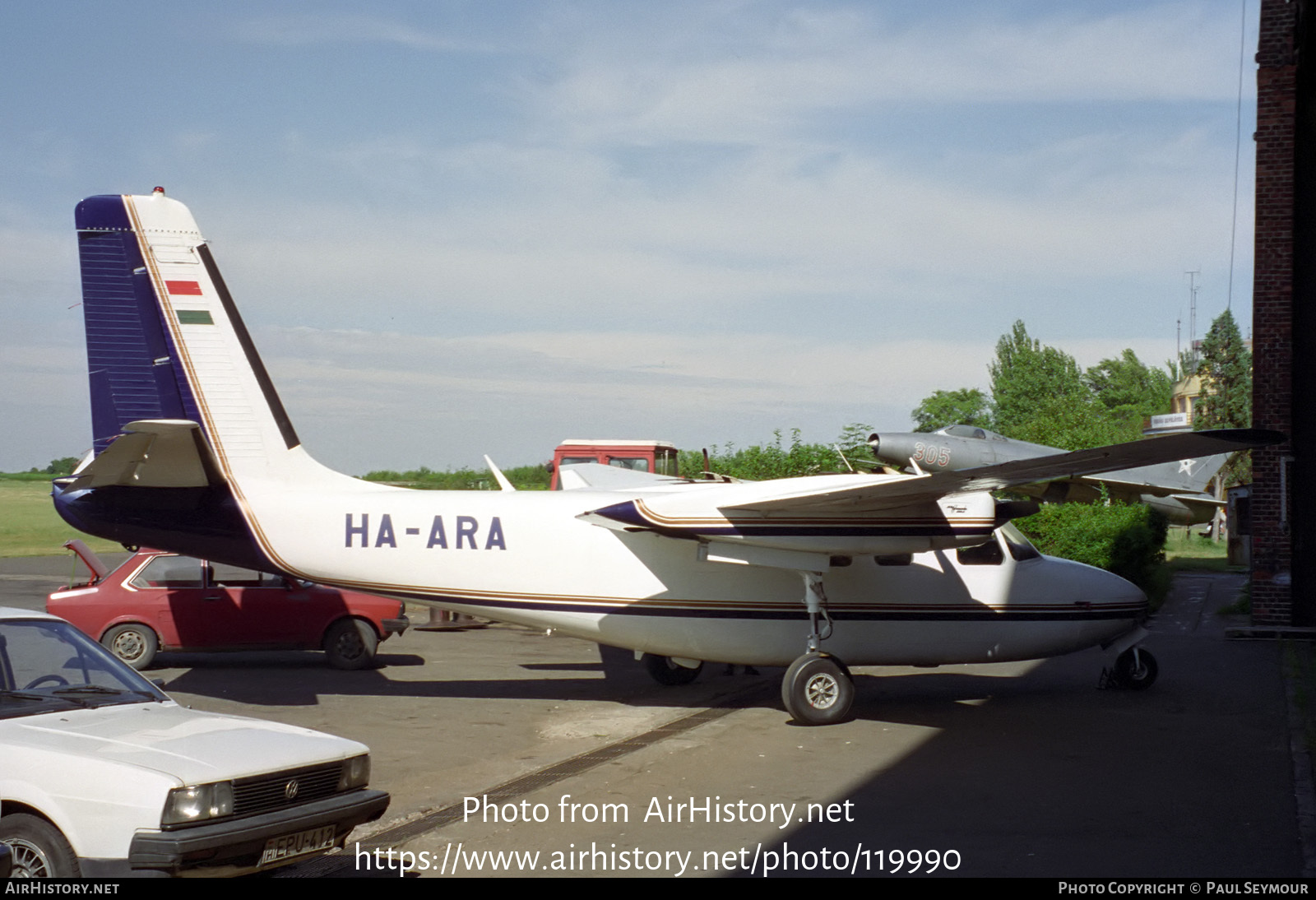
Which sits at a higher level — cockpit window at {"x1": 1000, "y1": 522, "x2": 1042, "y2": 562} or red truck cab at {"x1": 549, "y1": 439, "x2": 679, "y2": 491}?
red truck cab at {"x1": 549, "y1": 439, "x2": 679, "y2": 491}

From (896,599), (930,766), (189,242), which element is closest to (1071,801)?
(930,766)

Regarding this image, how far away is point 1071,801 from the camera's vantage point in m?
8.45

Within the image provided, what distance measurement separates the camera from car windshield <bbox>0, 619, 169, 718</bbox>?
6.20m

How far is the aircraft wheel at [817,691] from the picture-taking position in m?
11.3

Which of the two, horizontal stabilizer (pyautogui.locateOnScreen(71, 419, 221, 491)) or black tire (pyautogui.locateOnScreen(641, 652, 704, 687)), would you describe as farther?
black tire (pyautogui.locateOnScreen(641, 652, 704, 687))

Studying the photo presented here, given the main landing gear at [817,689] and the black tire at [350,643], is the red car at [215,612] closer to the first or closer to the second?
the black tire at [350,643]

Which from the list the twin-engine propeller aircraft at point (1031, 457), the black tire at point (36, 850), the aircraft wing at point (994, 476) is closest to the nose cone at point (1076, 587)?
the aircraft wing at point (994, 476)

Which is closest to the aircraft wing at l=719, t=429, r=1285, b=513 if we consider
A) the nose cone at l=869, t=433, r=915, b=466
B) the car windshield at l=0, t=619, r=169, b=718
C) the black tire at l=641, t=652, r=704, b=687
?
Answer: the black tire at l=641, t=652, r=704, b=687

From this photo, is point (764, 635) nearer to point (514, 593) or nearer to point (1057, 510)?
point (514, 593)

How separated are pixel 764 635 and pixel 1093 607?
405cm

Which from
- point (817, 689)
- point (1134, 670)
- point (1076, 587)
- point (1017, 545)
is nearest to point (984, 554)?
point (1017, 545)

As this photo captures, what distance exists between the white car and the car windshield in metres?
0.01

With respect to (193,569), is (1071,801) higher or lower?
lower

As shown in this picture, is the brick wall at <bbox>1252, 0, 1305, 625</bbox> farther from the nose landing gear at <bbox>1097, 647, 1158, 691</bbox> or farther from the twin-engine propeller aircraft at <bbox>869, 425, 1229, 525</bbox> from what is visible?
the nose landing gear at <bbox>1097, 647, 1158, 691</bbox>
